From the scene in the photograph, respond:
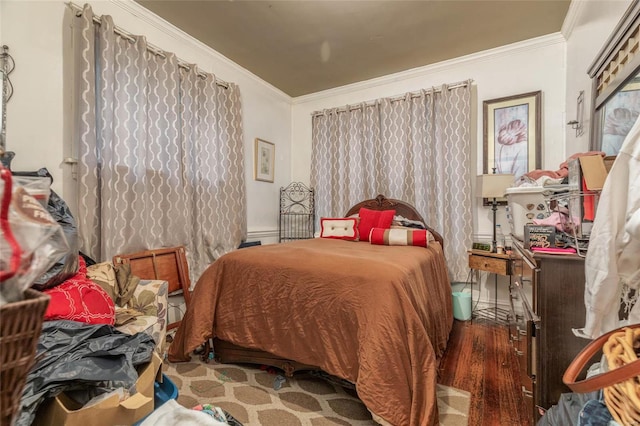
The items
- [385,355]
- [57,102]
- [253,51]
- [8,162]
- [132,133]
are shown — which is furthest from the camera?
[253,51]

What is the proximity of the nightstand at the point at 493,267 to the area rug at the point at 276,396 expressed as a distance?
3.97 feet

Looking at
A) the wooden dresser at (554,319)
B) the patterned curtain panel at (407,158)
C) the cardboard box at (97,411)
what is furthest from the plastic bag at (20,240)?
the patterned curtain panel at (407,158)

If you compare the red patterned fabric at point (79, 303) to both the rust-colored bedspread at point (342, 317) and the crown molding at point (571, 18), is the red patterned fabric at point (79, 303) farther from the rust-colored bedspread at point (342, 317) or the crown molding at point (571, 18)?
the crown molding at point (571, 18)

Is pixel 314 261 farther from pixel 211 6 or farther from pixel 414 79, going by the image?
pixel 414 79

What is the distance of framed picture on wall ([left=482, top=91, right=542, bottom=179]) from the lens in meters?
2.87

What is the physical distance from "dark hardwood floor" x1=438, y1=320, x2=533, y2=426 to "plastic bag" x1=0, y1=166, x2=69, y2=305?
185cm

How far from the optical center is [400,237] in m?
2.62

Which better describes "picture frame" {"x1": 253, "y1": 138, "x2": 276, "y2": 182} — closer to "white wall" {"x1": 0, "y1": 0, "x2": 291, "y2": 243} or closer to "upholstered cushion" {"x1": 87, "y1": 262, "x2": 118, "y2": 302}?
"white wall" {"x1": 0, "y1": 0, "x2": 291, "y2": 243}

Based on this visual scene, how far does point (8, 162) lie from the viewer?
1.59 metres

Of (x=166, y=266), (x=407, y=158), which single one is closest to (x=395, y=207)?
(x=407, y=158)

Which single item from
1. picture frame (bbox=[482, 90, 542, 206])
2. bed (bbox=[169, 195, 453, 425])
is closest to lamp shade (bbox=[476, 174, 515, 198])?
picture frame (bbox=[482, 90, 542, 206])

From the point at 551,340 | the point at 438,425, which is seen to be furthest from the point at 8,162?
the point at 551,340

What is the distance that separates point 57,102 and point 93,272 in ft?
3.97

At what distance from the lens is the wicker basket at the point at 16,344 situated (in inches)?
12.7
